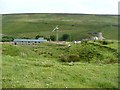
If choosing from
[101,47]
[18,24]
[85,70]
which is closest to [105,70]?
[85,70]

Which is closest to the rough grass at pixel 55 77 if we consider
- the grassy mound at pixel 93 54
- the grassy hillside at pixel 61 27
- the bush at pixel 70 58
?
the bush at pixel 70 58

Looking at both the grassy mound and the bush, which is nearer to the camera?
the bush

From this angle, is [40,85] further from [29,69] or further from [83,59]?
[83,59]

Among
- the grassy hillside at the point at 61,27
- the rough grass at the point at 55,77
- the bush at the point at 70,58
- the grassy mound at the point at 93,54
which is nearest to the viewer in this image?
the rough grass at the point at 55,77

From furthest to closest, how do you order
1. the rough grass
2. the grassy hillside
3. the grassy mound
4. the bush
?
1. the grassy hillside
2. the grassy mound
3. the bush
4. the rough grass

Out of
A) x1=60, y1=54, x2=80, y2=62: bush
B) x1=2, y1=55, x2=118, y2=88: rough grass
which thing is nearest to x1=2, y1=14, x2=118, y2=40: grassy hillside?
A: x1=60, y1=54, x2=80, y2=62: bush

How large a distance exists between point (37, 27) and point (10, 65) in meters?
161

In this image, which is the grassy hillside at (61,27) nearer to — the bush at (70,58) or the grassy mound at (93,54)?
the grassy mound at (93,54)

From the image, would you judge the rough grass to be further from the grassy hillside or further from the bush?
the grassy hillside

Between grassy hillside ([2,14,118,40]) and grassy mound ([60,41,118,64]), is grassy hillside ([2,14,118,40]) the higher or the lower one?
the lower one

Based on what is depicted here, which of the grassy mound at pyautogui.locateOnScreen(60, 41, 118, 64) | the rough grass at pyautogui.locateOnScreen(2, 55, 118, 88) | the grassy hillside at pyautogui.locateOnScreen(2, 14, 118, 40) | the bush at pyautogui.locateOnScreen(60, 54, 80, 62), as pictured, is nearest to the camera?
the rough grass at pyautogui.locateOnScreen(2, 55, 118, 88)

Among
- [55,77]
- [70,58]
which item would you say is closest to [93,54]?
[70,58]

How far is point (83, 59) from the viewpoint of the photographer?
3170 cm

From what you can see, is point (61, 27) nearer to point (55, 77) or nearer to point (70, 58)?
point (70, 58)
